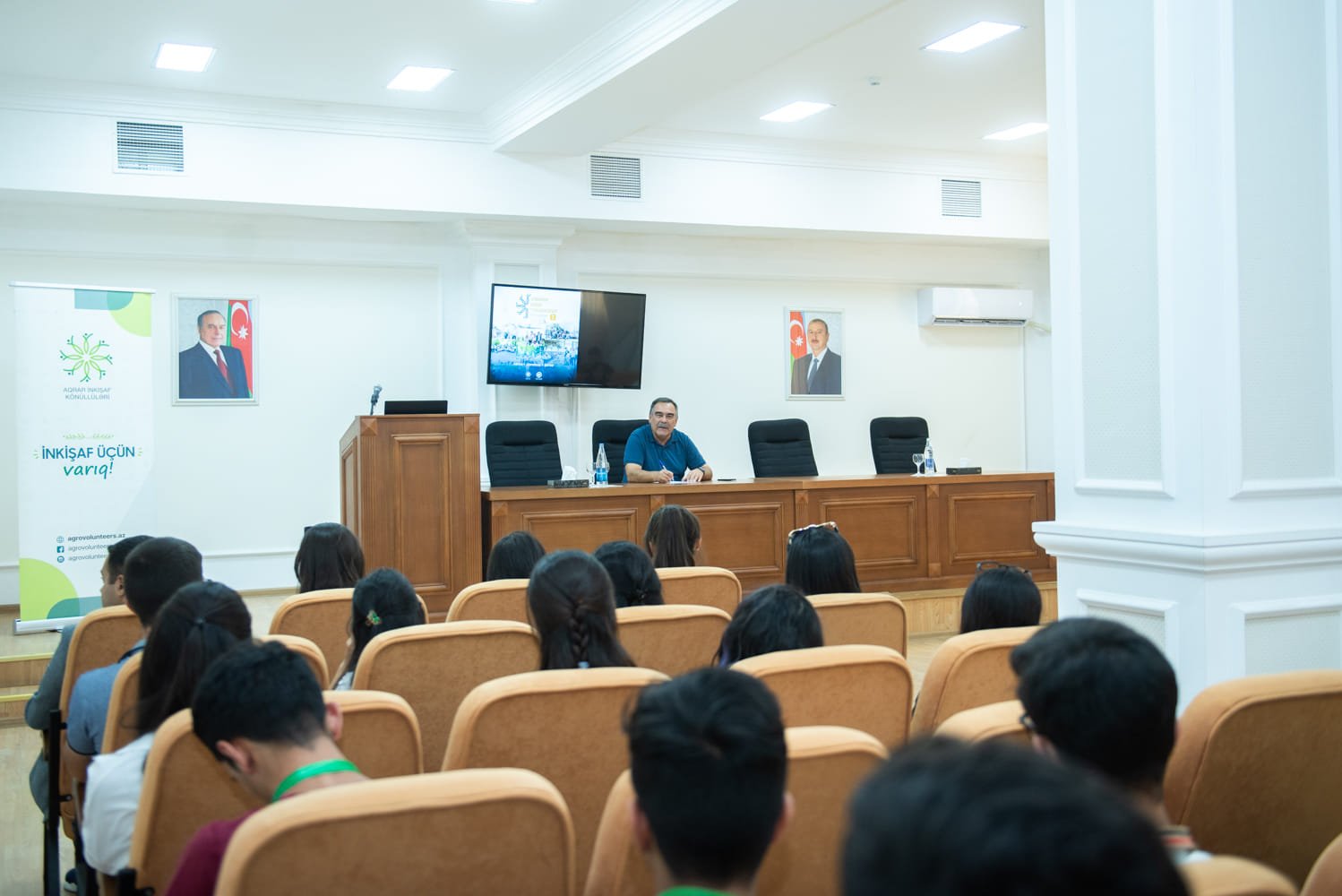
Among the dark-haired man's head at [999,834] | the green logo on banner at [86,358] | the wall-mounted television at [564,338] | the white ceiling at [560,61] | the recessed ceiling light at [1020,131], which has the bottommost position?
the dark-haired man's head at [999,834]

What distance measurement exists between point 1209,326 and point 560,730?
213 centimetres

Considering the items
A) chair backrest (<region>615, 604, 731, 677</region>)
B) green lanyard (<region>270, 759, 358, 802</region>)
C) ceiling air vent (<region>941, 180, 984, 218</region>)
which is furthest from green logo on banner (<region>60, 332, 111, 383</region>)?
ceiling air vent (<region>941, 180, 984, 218</region>)

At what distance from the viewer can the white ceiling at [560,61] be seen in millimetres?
5938

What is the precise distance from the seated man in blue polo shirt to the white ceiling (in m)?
1.92

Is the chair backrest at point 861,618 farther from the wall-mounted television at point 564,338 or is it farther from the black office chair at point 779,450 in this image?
the wall-mounted television at point 564,338

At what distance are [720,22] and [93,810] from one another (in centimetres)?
467

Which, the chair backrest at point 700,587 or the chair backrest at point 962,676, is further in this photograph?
the chair backrest at point 700,587

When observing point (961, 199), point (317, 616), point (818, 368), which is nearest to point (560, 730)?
point (317, 616)

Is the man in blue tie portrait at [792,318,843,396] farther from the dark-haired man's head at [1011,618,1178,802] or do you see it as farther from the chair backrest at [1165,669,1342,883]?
the dark-haired man's head at [1011,618,1178,802]

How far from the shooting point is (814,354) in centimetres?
995

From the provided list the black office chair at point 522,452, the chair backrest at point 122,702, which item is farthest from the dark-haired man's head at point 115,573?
the black office chair at point 522,452

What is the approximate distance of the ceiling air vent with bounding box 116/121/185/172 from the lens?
7289 mm

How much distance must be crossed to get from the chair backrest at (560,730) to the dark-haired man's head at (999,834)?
121 centimetres

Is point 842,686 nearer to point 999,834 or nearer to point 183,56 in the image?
point 999,834
